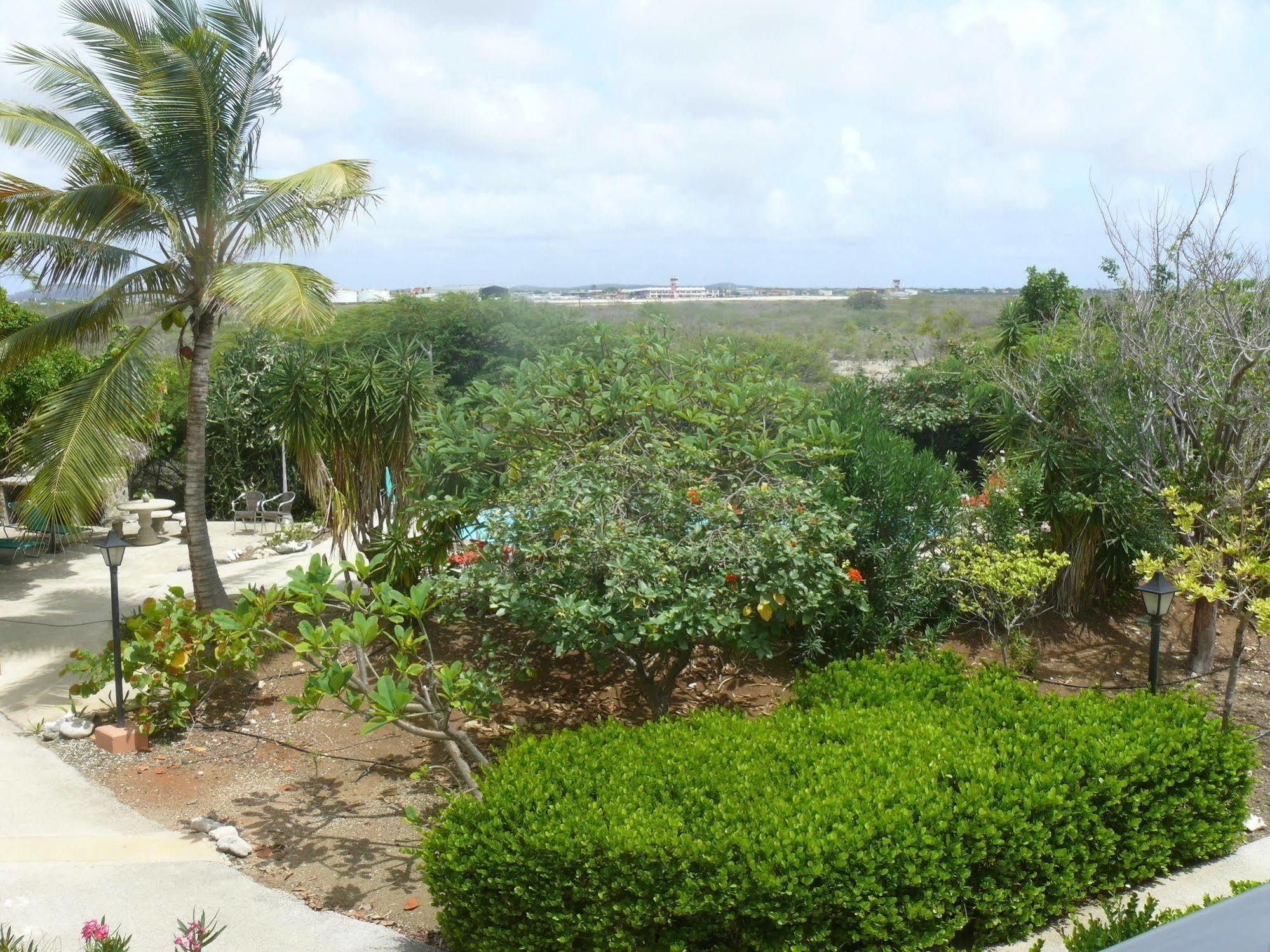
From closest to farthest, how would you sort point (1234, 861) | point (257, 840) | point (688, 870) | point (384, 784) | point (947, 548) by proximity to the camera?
point (688, 870) < point (1234, 861) < point (257, 840) < point (384, 784) < point (947, 548)

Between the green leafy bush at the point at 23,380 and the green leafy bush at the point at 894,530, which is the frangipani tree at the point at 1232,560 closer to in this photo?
the green leafy bush at the point at 894,530

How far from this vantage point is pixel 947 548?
301 inches

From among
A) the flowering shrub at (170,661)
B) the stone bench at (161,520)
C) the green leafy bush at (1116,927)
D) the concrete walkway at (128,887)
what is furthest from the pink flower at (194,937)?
the stone bench at (161,520)

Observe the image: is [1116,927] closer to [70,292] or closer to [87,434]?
[87,434]

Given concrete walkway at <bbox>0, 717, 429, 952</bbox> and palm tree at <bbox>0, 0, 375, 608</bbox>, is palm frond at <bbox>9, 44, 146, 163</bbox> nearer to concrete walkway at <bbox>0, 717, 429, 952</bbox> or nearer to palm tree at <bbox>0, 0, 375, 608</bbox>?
palm tree at <bbox>0, 0, 375, 608</bbox>

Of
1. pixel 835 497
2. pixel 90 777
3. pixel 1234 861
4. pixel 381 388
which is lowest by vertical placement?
pixel 90 777

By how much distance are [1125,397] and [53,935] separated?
8750 millimetres

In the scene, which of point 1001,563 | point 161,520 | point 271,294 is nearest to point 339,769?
point 271,294

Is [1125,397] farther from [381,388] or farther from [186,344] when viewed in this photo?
[186,344]

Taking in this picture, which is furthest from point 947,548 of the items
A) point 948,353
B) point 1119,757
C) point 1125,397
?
point 948,353

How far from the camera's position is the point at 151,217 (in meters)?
8.75

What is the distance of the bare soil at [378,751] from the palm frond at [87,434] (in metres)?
2.12

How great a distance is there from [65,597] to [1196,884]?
39.0 feet

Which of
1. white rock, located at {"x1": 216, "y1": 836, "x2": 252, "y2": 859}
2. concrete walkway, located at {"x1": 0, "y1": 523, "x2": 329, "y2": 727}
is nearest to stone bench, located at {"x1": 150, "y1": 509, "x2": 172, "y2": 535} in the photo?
concrete walkway, located at {"x1": 0, "y1": 523, "x2": 329, "y2": 727}
